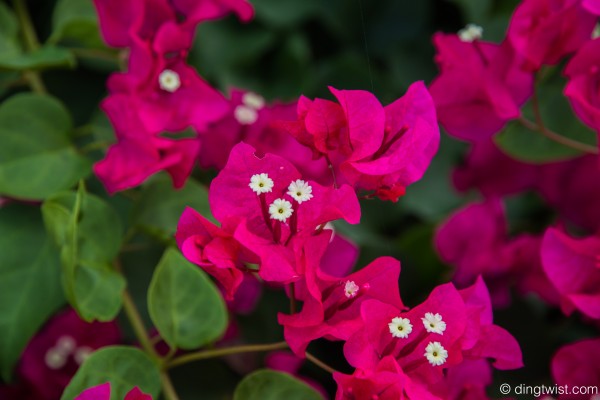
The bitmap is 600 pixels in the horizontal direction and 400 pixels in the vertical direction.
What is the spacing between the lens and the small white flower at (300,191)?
0.45 meters

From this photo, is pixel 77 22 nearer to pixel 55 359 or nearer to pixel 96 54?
pixel 96 54

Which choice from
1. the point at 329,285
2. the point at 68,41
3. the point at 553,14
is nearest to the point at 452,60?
the point at 553,14

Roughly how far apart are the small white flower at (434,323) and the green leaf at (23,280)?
342mm

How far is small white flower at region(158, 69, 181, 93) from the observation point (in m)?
0.62

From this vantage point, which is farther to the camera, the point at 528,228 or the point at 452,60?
the point at 528,228

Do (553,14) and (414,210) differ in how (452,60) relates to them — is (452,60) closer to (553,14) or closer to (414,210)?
(553,14)

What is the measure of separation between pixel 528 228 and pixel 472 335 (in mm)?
449

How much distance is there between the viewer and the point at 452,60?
0.60m

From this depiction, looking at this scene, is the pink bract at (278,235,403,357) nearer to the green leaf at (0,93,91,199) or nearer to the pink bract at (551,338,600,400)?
the pink bract at (551,338,600,400)

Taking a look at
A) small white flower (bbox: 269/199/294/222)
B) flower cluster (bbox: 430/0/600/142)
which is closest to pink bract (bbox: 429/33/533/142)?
flower cluster (bbox: 430/0/600/142)

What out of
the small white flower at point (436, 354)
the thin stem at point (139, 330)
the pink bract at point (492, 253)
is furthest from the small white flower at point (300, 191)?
the pink bract at point (492, 253)

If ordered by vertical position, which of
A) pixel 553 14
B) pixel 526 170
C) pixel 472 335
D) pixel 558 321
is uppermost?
pixel 553 14

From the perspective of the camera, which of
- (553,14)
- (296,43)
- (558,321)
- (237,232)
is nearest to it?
(237,232)

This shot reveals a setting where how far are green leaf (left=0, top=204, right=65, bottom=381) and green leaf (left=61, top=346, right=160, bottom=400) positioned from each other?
139 millimetres
